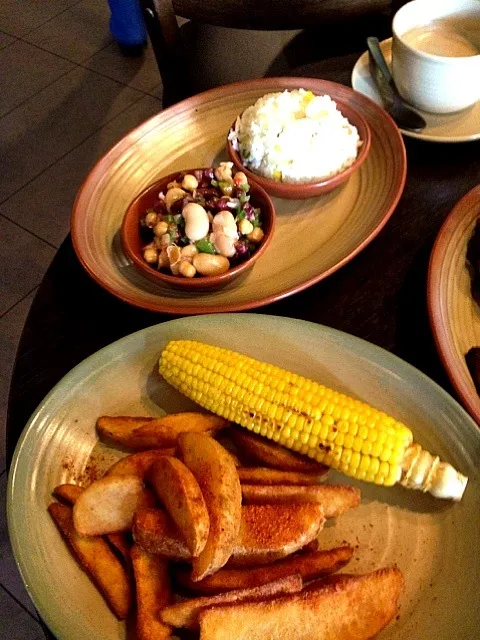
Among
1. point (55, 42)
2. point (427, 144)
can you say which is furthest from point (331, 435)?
point (55, 42)

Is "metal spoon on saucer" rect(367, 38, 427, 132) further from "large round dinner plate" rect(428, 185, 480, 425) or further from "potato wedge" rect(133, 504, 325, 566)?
"potato wedge" rect(133, 504, 325, 566)

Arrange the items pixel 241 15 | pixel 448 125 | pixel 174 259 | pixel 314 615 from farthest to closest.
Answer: pixel 241 15 → pixel 448 125 → pixel 174 259 → pixel 314 615

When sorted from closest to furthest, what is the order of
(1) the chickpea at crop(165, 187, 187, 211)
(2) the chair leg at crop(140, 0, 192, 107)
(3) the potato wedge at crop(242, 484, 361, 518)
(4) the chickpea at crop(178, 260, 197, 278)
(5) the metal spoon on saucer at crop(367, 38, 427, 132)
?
1. (3) the potato wedge at crop(242, 484, 361, 518)
2. (4) the chickpea at crop(178, 260, 197, 278)
3. (1) the chickpea at crop(165, 187, 187, 211)
4. (5) the metal spoon on saucer at crop(367, 38, 427, 132)
5. (2) the chair leg at crop(140, 0, 192, 107)

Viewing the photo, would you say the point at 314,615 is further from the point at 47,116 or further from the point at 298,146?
the point at 47,116

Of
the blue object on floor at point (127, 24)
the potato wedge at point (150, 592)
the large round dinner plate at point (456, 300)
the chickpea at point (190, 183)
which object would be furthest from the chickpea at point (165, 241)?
the blue object on floor at point (127, 24)

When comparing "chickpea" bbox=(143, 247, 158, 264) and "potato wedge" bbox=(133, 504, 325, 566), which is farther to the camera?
"chickpea" bbox=(143, 247, 158, 264)

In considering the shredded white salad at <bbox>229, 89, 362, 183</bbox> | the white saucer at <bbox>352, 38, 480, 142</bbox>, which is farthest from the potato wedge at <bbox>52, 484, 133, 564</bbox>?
the white saucer at <bbox>352, 38, 480, 142</bbox>

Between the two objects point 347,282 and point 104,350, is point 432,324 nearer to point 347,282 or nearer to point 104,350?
point 347,282

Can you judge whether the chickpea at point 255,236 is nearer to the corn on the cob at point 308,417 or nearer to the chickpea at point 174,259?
the chickpea at point 174,259

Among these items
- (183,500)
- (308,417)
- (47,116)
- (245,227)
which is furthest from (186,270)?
(47,116)
